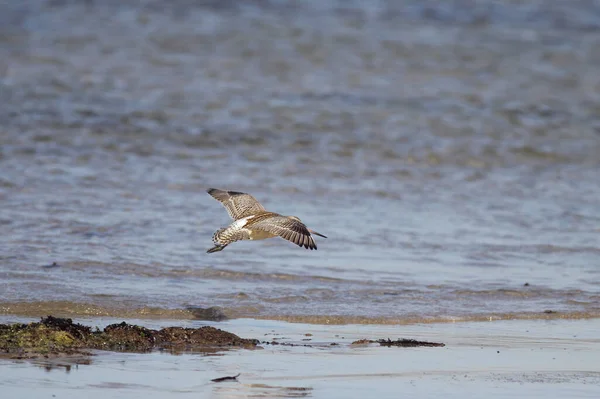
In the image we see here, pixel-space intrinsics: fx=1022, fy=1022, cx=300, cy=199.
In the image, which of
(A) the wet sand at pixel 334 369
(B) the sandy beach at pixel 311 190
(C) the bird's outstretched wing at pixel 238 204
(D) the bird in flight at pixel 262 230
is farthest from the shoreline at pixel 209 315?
(C) the bird's outstretched wing at pixel 238 204

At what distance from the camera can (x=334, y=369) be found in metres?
Result: 5.07

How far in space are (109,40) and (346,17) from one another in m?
5.03

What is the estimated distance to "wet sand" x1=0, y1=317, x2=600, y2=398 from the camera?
462 cm

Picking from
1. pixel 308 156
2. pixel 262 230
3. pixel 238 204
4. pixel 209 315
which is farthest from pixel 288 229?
pixel 308 156

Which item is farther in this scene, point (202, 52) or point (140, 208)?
point (202, 52)

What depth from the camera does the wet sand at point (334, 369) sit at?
4621mm

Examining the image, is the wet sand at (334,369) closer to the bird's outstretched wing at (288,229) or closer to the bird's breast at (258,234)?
the bird's outstretched wing at (288,229)

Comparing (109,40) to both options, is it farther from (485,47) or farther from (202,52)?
(485,47)

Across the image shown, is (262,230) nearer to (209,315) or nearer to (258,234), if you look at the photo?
(258,234)

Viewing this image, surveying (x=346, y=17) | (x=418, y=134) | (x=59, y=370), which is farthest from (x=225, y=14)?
(x=59, y=370)

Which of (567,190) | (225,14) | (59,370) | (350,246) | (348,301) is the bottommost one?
(59,370)

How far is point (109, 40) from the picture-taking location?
17688mm

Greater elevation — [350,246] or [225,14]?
[225,14]

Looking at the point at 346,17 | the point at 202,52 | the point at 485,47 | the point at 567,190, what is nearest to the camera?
the point at 567,190
